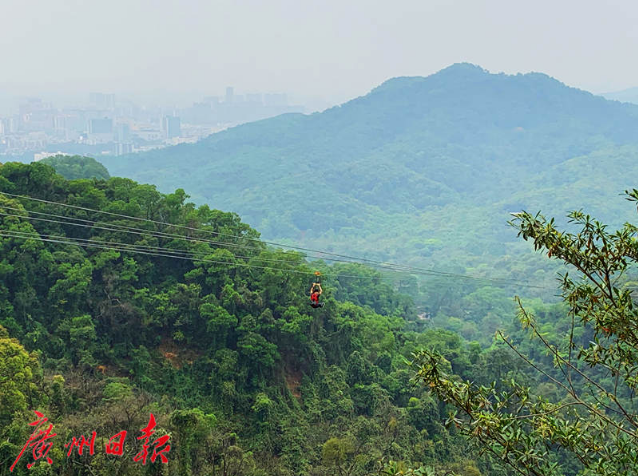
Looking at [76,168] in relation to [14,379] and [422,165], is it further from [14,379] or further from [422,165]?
[422,165]

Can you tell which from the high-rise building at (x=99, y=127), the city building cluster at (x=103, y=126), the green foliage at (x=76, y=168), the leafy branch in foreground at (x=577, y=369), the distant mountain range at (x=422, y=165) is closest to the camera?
the leafy branch in foreground at (x=577, y=369)

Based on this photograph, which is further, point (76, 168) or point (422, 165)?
point (422, 165)

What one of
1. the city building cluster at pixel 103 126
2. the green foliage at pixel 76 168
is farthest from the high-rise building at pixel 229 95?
the green foliage at pixel 76 168

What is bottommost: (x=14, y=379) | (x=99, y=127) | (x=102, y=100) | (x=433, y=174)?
(x=14, y=379)

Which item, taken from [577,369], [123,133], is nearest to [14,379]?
[577,369]

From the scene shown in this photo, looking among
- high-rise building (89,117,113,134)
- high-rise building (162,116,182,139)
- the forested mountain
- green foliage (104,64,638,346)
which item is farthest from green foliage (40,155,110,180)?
high-rise building (162,116,182,139)

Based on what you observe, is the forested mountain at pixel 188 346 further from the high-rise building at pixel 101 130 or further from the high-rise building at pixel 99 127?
the high-rise building at pixel 99 127

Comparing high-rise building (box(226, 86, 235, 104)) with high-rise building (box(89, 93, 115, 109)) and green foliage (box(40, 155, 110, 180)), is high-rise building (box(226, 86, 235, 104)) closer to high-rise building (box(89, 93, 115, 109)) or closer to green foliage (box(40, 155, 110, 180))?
high-rise building (box(89, 93, 115, 109))
